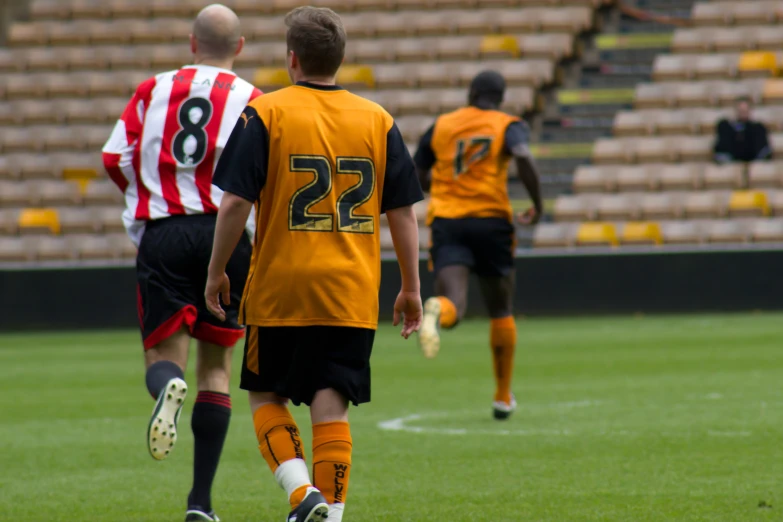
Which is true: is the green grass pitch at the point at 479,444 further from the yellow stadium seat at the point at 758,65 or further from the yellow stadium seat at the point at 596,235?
the yellow stadium seat at the point at 758,65

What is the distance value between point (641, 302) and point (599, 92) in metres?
5.23

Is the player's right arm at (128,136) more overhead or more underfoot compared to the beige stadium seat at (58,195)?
more overhead

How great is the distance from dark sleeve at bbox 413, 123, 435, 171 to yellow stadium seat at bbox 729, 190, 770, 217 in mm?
10253

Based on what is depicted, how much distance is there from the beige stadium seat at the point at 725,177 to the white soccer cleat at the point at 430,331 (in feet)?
36.6

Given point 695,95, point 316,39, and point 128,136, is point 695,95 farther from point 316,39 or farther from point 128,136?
point 316,39

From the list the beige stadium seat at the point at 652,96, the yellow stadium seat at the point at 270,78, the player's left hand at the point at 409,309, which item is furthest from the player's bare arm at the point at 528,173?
the yellow stadium seat at the point at 270,78

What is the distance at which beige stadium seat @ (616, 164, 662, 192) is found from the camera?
1853cm

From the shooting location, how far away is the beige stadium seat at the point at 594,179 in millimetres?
18656

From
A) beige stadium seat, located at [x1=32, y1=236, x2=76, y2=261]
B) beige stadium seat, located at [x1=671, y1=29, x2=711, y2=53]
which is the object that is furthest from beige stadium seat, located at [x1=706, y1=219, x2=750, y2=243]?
beige stadium seat, located at [x1=32, y1=236, x2=76, y2=261]

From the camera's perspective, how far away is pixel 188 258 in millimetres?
4930

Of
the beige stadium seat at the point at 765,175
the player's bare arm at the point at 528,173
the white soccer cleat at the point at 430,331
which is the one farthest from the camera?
the beige stadium seat at the point at 765,175

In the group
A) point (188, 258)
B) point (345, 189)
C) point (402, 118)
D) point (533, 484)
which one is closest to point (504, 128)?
point (533, 484)

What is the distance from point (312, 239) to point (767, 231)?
14051 mm

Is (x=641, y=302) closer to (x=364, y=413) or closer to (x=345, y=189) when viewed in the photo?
(x=364, y=413)
